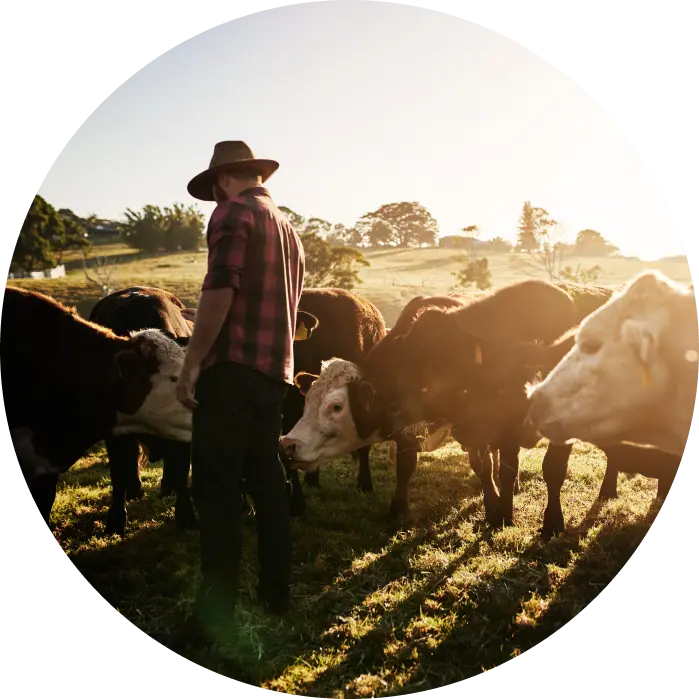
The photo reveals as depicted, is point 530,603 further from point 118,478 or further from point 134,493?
point 134,493

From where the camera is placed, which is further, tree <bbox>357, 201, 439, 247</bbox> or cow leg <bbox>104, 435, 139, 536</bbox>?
tree <bbox>357, 201, 439, 247</bbox>

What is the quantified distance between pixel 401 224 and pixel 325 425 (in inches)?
143

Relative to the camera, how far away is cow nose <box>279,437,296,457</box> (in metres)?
4.31

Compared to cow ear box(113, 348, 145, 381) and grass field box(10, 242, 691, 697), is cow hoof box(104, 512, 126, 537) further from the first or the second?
cow ear box(113, 348, 145, 381)

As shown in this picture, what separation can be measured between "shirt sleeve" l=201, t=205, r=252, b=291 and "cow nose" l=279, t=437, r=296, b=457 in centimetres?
183

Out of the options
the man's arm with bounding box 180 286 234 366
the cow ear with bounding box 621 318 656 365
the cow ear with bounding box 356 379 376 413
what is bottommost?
the cow ear with bounding box 356 379 376 413

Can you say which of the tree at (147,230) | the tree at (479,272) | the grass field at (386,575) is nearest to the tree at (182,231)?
the tree at (147,230)

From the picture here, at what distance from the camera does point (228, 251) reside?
283 centimetres

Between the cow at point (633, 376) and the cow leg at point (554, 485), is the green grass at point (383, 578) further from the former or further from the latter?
the cow at point (633, 376)

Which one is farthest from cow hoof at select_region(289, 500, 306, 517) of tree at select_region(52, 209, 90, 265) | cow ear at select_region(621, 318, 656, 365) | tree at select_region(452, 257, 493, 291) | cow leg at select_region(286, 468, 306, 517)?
tree at select_region(52, 209, 90, 265)

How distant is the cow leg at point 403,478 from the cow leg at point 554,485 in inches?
47.3

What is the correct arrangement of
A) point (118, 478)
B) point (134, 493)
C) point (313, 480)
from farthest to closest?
point (313, 480) < point (134, 493) < point (118, 478)

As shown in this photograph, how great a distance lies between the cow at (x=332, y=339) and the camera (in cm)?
610

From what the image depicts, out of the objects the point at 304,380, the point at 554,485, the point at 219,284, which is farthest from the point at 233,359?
the point at 554,485
